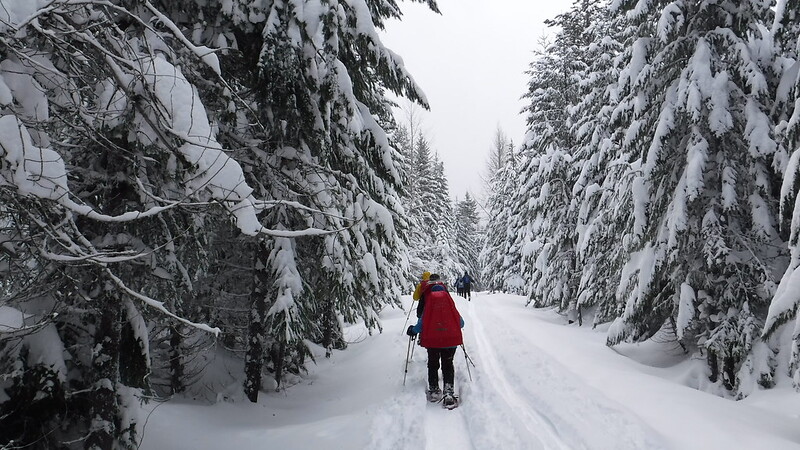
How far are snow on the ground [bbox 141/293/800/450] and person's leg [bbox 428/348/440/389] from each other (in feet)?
1.05

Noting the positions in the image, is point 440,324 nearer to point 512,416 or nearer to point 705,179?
point 512,416

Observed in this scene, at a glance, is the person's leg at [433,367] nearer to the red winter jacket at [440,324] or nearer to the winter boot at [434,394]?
the winter boot at [434,394]

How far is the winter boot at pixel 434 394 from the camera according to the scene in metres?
6.81

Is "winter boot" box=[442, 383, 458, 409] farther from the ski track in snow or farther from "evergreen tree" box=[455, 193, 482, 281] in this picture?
"evergreen tree" box=[455, 193, 482, 281]

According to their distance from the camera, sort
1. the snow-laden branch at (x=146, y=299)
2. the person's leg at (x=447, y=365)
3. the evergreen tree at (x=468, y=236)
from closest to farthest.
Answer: the snow-laden branch at (x=146, y=299)
the person's leg at (x=447, y=365)
the evergreen tree at (x=468, y=236)

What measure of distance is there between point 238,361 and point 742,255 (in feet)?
30.3

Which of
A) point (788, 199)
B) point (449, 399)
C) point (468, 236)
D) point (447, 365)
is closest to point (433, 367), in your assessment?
point (447, 365)

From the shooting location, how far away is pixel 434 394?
6887 millimetres

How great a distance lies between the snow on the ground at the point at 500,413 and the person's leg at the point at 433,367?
1.05ft

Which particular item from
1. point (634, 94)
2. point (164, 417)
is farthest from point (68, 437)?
point (634, 94)

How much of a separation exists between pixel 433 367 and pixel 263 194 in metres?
3.81

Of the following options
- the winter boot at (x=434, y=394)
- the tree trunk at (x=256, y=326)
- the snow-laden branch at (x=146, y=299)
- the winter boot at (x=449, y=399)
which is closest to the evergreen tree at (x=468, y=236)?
the winter boot at (x=434, y=394)

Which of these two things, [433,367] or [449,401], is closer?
[449,401]

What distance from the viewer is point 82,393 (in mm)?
3986
